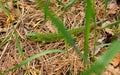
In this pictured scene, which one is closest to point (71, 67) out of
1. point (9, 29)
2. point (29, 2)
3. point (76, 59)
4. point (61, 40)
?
point (76, 59)

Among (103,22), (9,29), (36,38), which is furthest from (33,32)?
(103,22)

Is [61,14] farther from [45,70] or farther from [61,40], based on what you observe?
[45,70]

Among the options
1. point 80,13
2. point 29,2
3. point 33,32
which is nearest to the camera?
point 33,32

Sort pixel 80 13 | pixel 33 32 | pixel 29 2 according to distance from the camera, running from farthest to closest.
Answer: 1. pixel 29 2
2. pixel 80 13
3. pixel 33 32

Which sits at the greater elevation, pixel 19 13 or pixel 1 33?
pixel 19 13

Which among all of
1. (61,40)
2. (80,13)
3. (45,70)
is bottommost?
(45,70)

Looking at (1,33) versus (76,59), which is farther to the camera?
(1,33)
